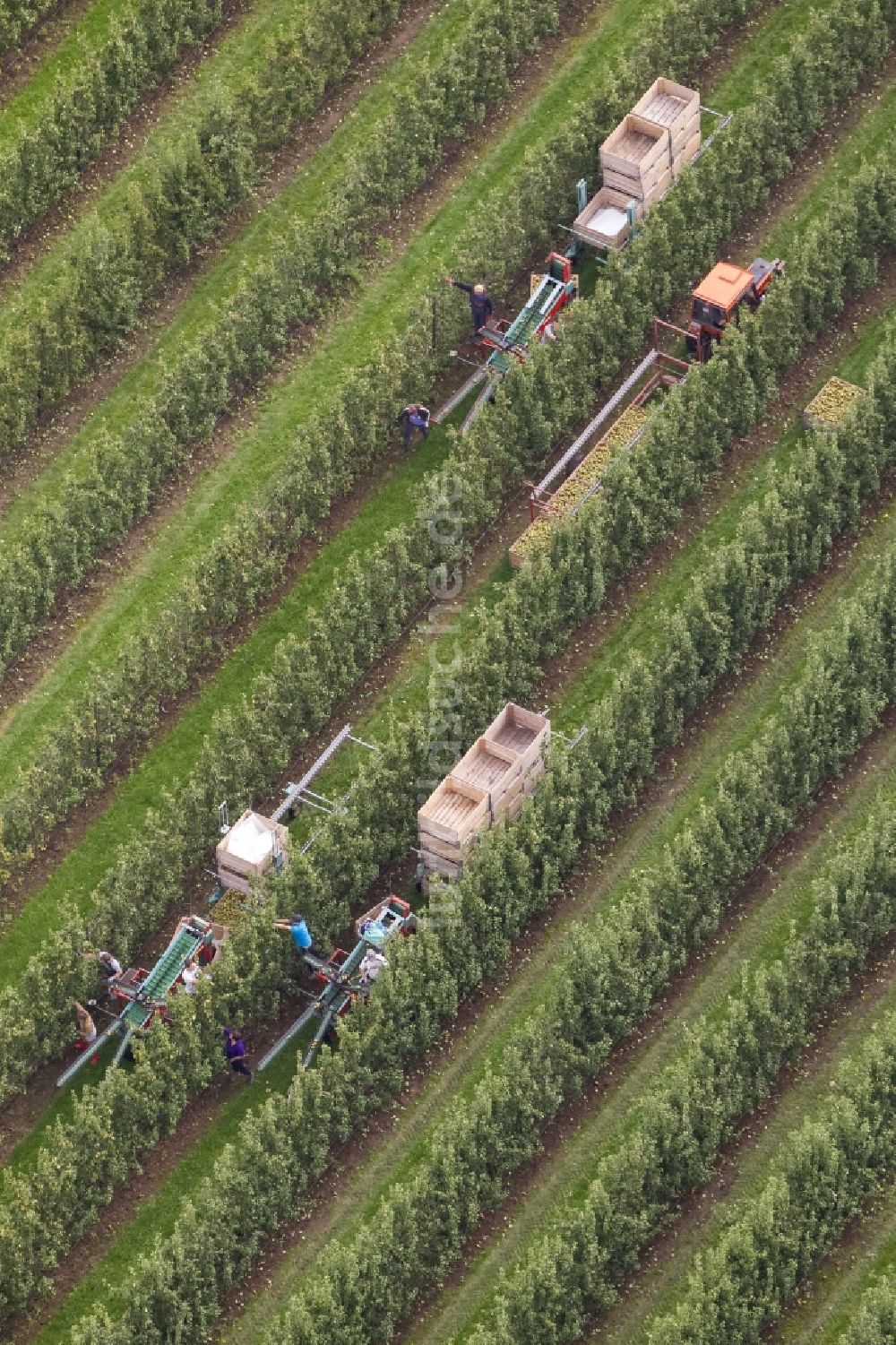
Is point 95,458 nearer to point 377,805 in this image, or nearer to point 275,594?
point 275,594

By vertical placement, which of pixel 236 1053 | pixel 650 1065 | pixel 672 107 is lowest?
pixel 236 1053

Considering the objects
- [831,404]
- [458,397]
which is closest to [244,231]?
[458,397]

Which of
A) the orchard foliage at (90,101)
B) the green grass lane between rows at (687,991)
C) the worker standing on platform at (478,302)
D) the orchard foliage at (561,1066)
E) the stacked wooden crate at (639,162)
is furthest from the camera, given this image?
the orchard foliage at (90,101)

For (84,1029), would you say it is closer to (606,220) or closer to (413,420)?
(413,420)

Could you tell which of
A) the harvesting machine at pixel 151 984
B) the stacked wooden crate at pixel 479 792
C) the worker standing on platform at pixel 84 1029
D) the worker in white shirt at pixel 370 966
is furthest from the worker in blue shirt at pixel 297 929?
the worker standing on platform at pixel 84 1029

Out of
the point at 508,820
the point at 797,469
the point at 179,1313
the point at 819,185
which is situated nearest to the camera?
the point at 179,1313

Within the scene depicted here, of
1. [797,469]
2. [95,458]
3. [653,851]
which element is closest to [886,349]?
[797,469]

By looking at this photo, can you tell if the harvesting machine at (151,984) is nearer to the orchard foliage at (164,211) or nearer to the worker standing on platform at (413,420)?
the worker standing on platform at (413,420)
